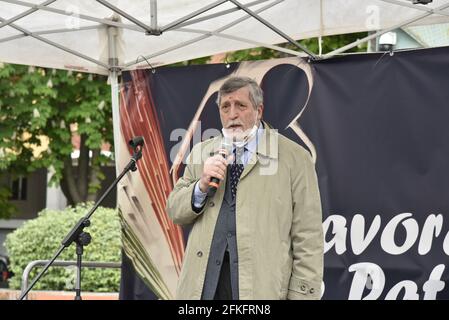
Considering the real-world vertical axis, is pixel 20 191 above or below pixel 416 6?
below

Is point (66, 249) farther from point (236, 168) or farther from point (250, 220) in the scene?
point (250, 220)

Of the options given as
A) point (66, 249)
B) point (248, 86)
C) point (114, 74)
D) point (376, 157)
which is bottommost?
point (66, 249)

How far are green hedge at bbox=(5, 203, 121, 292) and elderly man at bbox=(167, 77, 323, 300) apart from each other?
22.2 feet

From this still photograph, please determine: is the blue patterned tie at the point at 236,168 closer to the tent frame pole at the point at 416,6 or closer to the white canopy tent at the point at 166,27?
the white canopy tent at the point at 166,27

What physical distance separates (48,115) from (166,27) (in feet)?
39.1

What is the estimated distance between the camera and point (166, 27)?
17.3 ft

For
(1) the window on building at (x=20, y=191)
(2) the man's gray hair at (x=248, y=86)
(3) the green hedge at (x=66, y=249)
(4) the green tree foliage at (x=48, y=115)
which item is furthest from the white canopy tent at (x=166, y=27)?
(1) the window on building at (x=20, y=191)

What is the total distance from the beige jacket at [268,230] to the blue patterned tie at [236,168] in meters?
0.04

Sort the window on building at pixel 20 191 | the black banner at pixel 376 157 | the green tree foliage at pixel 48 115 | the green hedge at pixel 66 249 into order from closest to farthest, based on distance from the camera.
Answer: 1. the black banner at pixel 376 157
2. the green hedge at pixel 66 249
3. the green tree foliage at pixel 48 115
4. the window on building at pixel 20 191

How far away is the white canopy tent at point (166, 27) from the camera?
222 inches

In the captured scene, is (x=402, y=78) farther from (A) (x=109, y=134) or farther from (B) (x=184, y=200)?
(A) (x=109, y=134)

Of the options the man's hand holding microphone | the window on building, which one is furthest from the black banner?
the window on building

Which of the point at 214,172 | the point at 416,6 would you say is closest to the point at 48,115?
the point at 416,6

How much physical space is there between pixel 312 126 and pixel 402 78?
69 cm
